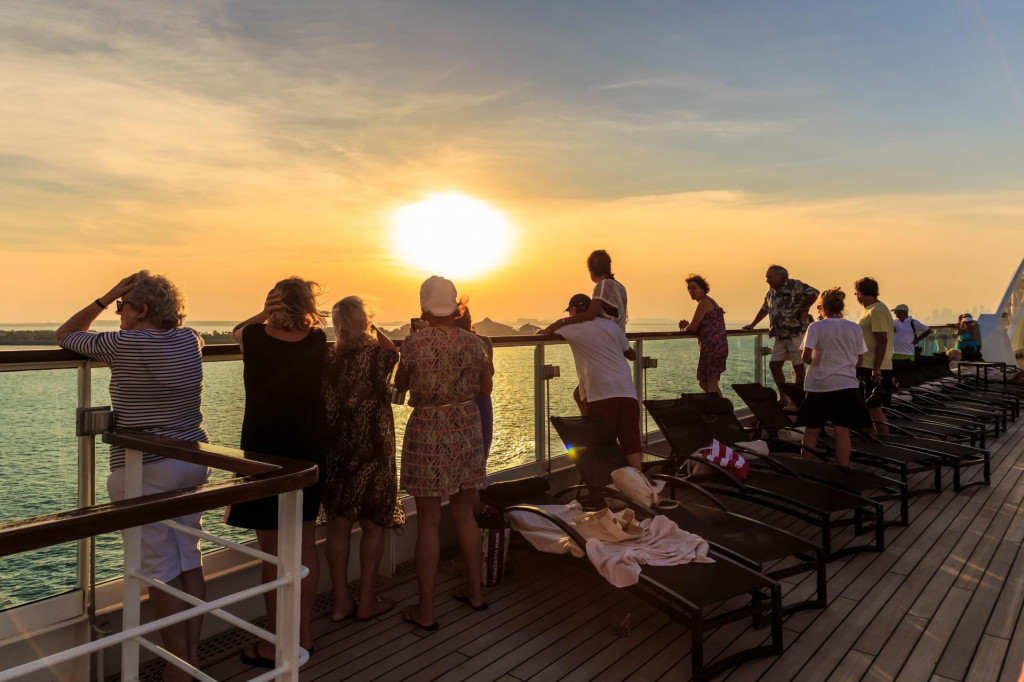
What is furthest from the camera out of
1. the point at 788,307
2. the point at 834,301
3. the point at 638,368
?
the point at 788,307

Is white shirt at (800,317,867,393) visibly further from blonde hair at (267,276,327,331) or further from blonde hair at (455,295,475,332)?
blonde hair at (267,276,327,331)

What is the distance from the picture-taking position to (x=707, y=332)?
7.23m

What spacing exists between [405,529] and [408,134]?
2520 cm

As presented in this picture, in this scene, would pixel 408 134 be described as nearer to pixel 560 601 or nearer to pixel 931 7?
pixel 931 7

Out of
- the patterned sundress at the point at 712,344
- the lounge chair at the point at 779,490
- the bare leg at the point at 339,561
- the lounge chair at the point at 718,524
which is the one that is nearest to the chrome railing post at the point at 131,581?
the bare leg at the point at 339,561

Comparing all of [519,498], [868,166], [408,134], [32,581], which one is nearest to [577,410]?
[519,498]

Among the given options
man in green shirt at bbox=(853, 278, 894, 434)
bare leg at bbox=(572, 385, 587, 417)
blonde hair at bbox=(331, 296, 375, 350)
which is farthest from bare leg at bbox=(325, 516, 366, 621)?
man in green shirt at bbox=(853, 278, 894, 434)

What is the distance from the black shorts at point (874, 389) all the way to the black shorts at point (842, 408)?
1.59m

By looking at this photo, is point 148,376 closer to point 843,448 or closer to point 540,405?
point 540,405

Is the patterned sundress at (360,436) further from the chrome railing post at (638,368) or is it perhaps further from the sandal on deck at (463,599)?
the chrome railing post at (638,368)

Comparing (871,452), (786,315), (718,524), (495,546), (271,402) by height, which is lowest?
(495,546)

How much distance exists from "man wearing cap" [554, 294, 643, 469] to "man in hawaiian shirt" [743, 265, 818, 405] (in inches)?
143

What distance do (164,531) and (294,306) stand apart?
1012 millimetres

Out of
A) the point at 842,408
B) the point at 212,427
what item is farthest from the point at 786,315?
the point at 212,427
